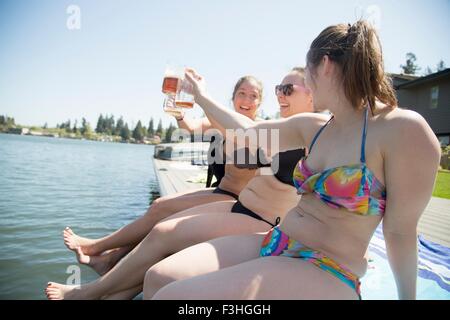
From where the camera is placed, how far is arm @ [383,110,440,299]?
4.48ft

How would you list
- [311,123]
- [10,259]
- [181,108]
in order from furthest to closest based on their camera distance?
[10,259] < [181,108] < [311,123]

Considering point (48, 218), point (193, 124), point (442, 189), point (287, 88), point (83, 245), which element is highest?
point (287, 88)

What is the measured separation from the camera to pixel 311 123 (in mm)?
2021

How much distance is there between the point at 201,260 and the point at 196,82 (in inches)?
A: 47.6

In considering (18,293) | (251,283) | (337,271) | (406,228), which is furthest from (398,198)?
(18,293)

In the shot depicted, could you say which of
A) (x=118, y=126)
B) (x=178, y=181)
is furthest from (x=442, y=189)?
(x=118, y=126)

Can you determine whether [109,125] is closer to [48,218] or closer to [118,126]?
[118,126]

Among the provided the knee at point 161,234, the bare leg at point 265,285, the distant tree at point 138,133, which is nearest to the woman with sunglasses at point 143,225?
the knee at point 161,234

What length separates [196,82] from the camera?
227 cm

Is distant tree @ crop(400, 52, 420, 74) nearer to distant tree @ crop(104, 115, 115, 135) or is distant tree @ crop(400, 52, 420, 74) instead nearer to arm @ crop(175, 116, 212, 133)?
arm @ crop(175, 116, 212, 133)

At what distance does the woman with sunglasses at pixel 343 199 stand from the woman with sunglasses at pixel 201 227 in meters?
0.42

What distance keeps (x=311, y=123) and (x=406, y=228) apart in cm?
84

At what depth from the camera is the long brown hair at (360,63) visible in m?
1.57
